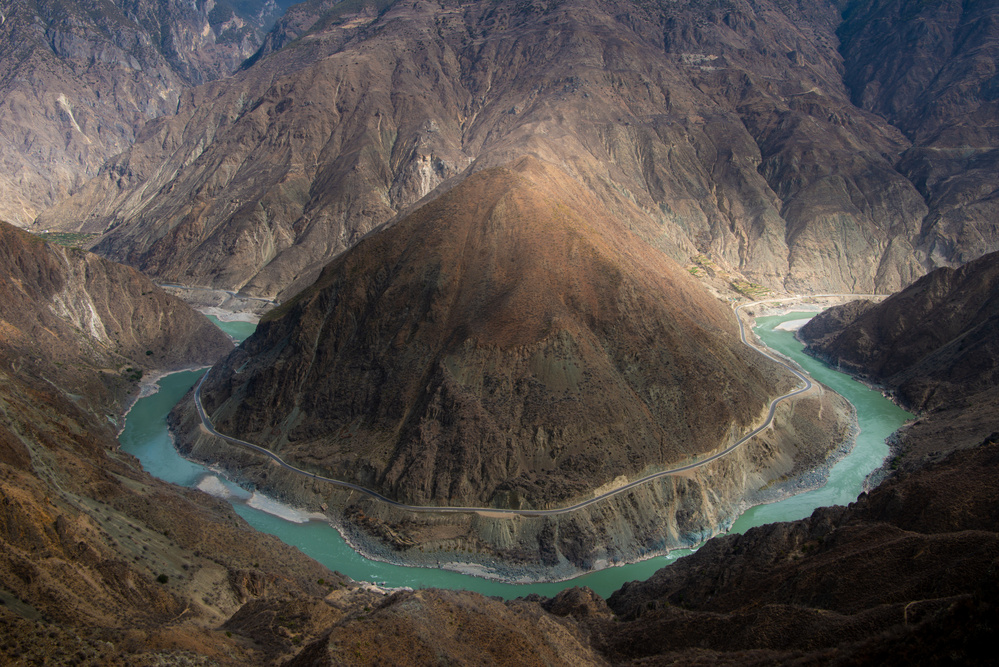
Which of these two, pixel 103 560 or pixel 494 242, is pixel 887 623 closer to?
pixel 103 560

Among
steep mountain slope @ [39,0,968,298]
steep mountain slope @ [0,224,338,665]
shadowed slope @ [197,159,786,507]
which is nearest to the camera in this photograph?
steep mountain slope @ [0,224,338,665]

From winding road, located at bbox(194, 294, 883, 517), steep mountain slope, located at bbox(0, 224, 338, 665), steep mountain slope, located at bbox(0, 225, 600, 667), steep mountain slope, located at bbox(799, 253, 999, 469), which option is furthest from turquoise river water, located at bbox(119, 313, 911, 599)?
steep mountain slope, located at bbox(0, 225, 600, 667)

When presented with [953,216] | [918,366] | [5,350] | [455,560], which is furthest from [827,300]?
[5,350]

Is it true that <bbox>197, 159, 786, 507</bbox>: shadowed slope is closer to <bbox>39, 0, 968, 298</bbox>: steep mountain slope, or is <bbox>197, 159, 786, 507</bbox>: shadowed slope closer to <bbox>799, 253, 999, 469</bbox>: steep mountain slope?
<bbox>799, 253, 999, 469</bbox>: steep mountain slope

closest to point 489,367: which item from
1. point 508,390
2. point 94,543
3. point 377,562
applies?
point 508,390

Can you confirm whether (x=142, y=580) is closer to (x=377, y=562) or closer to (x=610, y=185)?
(x=377, y=562)

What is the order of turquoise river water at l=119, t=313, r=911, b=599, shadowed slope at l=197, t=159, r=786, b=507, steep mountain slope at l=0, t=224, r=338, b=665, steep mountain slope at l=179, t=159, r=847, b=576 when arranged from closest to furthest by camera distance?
1. steep mountain slope at l=0, t=224, r=338, b=665
2. turquoise river water at l=119, t=313, r=911, b=599
3. steep mountain slope at l=179, t=159, r=847, b=576
4. shadowed slope at l=197, t=159, r=786, b=507
